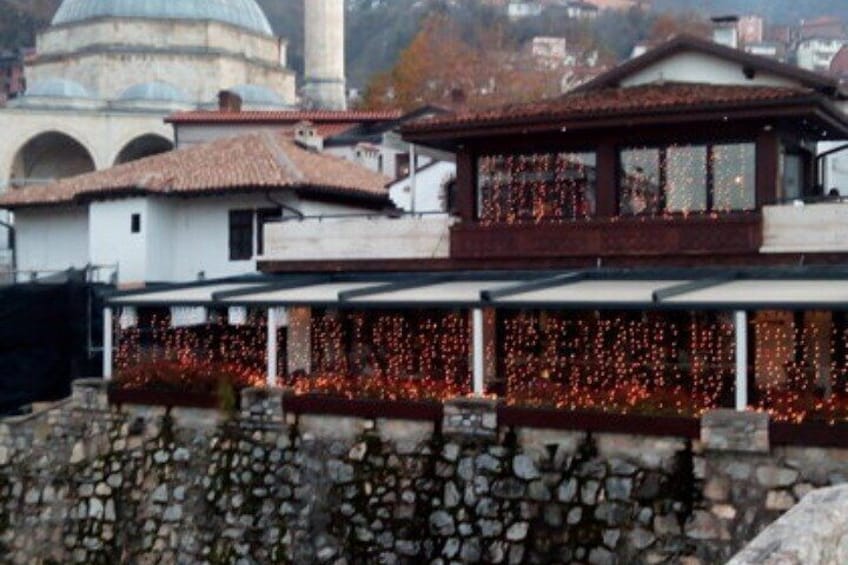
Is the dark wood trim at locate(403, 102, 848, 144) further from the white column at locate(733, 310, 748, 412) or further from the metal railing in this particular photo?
the metal railing

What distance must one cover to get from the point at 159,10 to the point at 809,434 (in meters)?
56.7

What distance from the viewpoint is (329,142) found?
43156mm

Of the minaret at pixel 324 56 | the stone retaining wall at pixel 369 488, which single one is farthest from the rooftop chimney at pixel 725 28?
the minaret at pixel 324 56

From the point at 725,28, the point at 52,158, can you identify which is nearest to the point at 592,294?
the point at 725,28

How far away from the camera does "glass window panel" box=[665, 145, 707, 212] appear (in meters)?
20.2

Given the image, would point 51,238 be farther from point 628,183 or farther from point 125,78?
point 125,78

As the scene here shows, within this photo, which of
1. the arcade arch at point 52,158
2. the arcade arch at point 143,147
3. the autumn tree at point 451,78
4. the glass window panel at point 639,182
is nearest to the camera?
the glass window panel at point 639,182

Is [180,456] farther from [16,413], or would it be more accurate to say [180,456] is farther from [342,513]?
[16,413]

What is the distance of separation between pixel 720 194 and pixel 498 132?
3738mm

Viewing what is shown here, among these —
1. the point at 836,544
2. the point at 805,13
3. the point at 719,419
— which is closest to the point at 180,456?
the point at 719,419

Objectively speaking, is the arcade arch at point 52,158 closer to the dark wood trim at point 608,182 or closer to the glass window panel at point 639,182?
the dark wood trim at point 608,182

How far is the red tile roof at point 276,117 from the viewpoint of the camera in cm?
4391

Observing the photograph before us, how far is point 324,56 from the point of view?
237 ft

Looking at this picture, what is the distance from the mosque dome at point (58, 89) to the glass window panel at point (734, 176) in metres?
46.2
